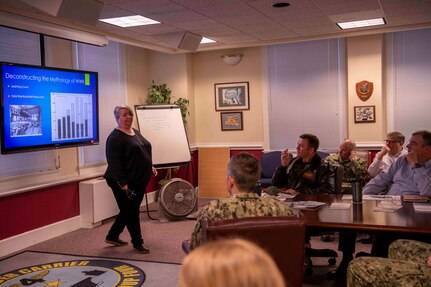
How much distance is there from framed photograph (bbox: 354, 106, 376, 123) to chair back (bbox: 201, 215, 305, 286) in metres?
4.89

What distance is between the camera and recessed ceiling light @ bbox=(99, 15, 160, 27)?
5254 mm

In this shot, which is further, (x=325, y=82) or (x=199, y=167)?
(x=199, y=167)

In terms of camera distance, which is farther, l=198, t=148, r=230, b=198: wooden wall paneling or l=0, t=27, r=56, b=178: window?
l=198, t=148, r=230, b=198: wooden wall paneling

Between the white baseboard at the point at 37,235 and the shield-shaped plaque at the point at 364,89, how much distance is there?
4177 millimetres

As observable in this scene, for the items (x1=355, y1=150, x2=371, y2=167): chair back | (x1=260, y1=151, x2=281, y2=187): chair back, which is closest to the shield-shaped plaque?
(x1=355, y1=150, x2=371, y2=167): chair back

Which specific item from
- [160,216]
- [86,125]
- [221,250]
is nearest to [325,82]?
[160,216]

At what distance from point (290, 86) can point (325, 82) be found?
0.54 m

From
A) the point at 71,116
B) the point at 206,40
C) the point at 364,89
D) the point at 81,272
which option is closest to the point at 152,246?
the point at 81,272

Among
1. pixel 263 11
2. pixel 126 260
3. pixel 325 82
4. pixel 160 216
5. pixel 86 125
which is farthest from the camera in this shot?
pixel 325 82

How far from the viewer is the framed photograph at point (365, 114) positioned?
6820mm

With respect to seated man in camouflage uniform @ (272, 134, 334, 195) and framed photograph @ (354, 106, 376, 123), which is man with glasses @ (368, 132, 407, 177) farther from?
framed photograph @ (354, 106, 376, 123)

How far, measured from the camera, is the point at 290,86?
743 cm

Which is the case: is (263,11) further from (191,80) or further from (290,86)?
(191,80)

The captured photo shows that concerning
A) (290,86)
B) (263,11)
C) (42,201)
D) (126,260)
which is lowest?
(126,260)
